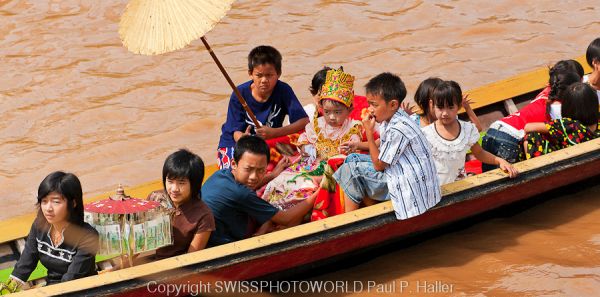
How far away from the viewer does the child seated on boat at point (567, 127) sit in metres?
5.99

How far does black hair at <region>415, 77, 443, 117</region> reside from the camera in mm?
5543

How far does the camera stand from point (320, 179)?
570 centimetres

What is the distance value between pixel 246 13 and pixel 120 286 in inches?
271

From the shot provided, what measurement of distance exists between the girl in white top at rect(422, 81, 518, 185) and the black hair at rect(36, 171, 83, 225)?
2.05 metres

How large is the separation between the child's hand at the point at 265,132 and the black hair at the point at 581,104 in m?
1.81

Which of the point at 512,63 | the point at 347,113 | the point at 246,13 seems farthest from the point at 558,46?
the point at 347,113

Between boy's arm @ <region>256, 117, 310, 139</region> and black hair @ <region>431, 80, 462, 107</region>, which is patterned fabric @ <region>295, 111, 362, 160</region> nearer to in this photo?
boy's arm @ <region>256, 117, 310, 139</region>

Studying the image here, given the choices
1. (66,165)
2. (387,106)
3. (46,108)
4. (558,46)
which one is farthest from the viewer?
(558,46)

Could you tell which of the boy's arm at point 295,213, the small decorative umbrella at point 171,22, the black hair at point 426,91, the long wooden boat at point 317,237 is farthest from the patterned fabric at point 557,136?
the small decorative umbrella at point 171,22

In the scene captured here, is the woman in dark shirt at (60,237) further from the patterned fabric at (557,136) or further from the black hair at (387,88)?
the patterned fabric at (557,136)

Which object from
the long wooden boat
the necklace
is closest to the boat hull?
the long wooden boat

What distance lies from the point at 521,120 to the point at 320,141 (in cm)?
129

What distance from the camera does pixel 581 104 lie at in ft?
19.6

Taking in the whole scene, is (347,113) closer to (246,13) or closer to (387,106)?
(387,106)
